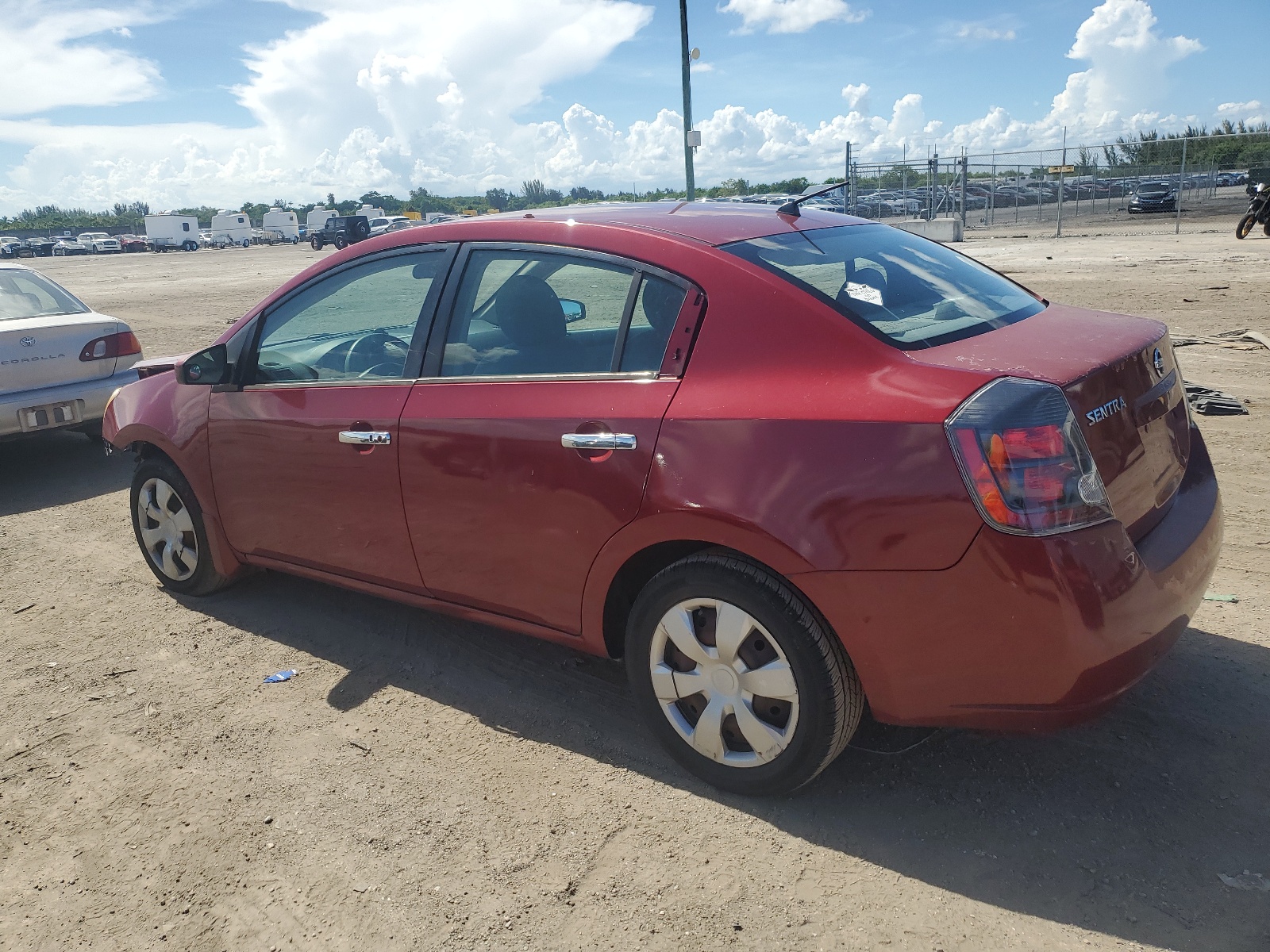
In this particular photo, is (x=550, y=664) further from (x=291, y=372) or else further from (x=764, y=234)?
(x=764, y=234)

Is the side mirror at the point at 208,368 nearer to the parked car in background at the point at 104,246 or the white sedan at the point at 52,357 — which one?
the white sedan at the point at 52,357

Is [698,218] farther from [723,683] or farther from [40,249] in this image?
[40,249]

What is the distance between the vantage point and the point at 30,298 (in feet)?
24.7

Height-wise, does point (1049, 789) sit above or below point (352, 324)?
below

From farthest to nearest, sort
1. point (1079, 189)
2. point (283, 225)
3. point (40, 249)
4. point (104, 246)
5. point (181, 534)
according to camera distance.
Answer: point (283, 225) < point (104, 246) < point (40, 249) < point (1079, 189) < point (181, 534)

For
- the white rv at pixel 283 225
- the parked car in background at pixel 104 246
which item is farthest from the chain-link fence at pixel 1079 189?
the parked car in background at pixel 104 246

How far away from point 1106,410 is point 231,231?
8963cm

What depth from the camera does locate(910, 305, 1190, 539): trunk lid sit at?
8.30ft

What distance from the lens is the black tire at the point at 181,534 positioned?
451 cm

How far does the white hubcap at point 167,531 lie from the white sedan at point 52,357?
9.30 feet

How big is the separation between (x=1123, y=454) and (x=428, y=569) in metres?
2.29

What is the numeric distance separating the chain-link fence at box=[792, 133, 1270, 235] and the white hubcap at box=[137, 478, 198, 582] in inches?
959

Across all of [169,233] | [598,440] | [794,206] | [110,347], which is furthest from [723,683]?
[169,233]

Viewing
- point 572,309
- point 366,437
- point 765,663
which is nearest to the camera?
point 765,663
